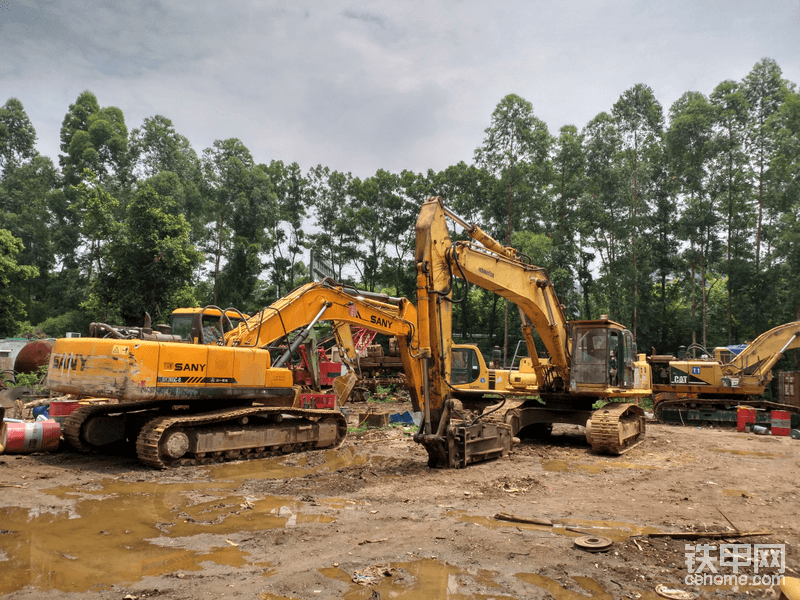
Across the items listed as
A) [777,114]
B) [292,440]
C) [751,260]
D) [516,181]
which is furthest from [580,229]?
[292,440]

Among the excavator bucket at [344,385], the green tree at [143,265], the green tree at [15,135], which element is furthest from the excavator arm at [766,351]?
the green tree at [15,135]

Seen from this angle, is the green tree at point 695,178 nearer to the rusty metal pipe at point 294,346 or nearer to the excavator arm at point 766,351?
the excavator arm at point 766,351

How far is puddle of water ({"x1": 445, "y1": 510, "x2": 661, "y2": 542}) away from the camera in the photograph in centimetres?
506

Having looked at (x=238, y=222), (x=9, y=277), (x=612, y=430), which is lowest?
(x=612, y=430)

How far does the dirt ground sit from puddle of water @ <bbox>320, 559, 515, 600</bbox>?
15 mm

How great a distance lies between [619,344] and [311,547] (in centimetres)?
836

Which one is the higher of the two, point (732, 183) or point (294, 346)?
point (732, 183)

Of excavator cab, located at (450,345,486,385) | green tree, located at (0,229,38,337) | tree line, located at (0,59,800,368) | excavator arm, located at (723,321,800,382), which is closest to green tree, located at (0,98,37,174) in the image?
tree line, located at (0,59,800,368)

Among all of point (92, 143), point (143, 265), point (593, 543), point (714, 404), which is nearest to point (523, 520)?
point (593, 543)

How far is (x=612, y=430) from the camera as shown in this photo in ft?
33.0

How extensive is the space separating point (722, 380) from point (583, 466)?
1014 centimetres

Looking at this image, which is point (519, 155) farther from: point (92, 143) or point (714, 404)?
point (92, 143)

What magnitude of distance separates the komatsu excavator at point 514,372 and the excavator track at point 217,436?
Result: 270cm

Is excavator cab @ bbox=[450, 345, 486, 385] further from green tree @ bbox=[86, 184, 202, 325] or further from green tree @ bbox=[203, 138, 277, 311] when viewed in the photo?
green tree @ bbox=[203, 138, 277, 311]
